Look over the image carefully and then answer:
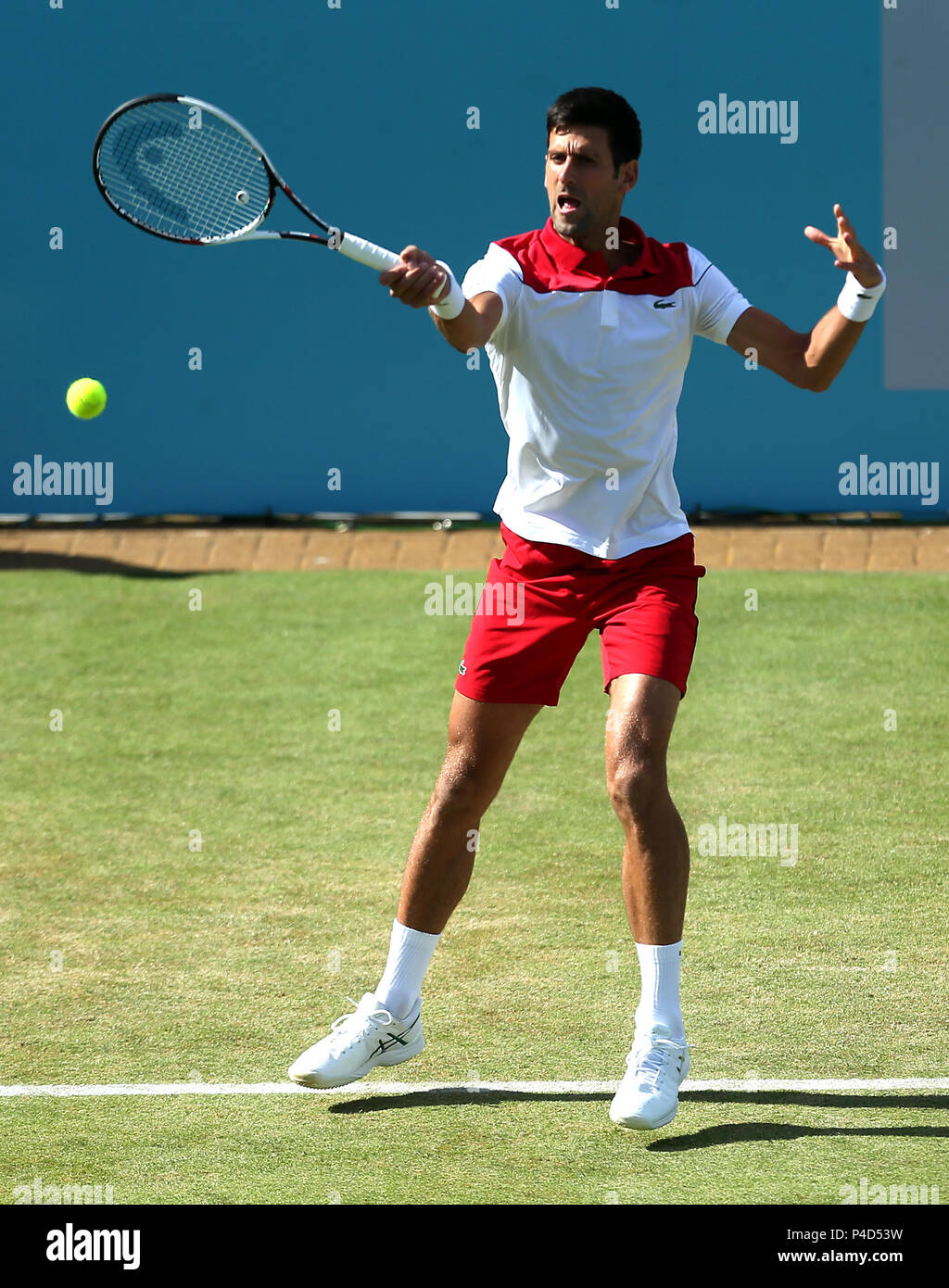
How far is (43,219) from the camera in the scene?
10828mm

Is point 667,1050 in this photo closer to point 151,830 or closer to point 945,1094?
point 945,1094

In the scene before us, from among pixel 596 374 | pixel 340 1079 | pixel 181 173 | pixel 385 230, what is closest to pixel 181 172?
pixel 181 173

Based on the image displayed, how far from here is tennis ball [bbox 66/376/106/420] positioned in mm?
8773

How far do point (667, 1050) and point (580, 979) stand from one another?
32.7 inches

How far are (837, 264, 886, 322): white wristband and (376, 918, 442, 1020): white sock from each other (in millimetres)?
1726

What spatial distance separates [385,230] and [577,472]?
7.23 meters

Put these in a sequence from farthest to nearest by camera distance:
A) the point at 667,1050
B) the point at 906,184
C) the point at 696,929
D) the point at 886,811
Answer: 1. the point at 906,184
2. the point at 886,811
3. the point at 696,929
4. the point at 667,1050

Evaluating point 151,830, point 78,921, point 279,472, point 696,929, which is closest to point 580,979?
point 696,929

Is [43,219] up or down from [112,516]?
up

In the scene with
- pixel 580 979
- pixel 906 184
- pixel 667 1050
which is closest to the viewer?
pixel 667 1050

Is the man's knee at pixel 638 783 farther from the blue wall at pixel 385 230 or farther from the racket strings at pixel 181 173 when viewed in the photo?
the blue wall at pixel 385 230

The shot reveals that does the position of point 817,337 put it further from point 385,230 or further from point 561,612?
point 385,230

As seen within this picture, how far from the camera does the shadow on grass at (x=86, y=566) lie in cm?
990

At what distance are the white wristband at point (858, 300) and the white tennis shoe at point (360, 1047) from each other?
6.16 ft
